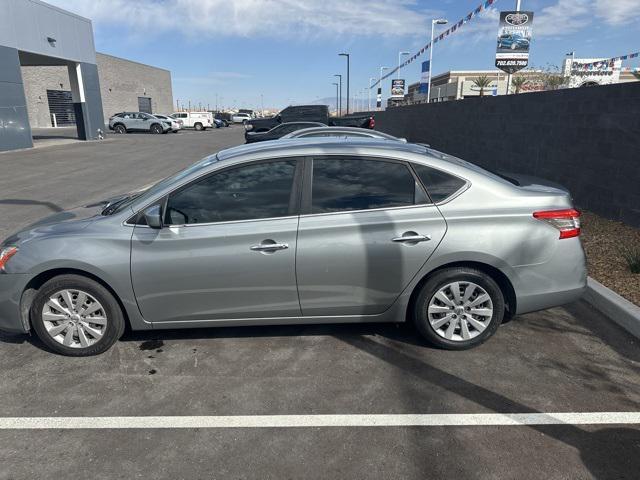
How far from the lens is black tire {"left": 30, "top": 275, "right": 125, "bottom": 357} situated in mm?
3586

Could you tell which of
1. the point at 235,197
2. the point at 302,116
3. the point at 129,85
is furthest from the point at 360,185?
the point at 129,85

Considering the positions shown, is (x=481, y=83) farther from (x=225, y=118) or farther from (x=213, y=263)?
(x=213, y=263)

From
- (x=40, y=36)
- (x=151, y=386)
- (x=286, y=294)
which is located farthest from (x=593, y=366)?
(x=40, y=36)

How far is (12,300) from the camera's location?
362 centimetres

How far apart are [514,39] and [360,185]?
21.4 metres

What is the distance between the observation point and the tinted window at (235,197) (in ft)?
11.8

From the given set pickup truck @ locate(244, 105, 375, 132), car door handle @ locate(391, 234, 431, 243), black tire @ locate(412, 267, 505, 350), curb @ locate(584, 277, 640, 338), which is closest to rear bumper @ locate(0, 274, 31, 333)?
car door handle @ locate(391, 234, 431, 243)

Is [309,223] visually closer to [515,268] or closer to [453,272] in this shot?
[453,272]

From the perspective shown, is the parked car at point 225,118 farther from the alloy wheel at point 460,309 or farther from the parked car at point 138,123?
the alloy wheel at point 460,309

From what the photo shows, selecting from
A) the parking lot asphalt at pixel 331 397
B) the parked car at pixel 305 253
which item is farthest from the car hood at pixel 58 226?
the parking lot asphalt at pixel 331 397

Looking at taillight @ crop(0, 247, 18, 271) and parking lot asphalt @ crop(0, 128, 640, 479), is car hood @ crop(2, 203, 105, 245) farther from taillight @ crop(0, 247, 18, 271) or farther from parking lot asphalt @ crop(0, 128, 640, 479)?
parking lot asphalt @ crop(0, 128, 640, 479)

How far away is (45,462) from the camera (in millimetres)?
2631

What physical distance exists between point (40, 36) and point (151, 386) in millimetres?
24382

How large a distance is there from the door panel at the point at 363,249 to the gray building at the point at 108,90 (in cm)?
4015
